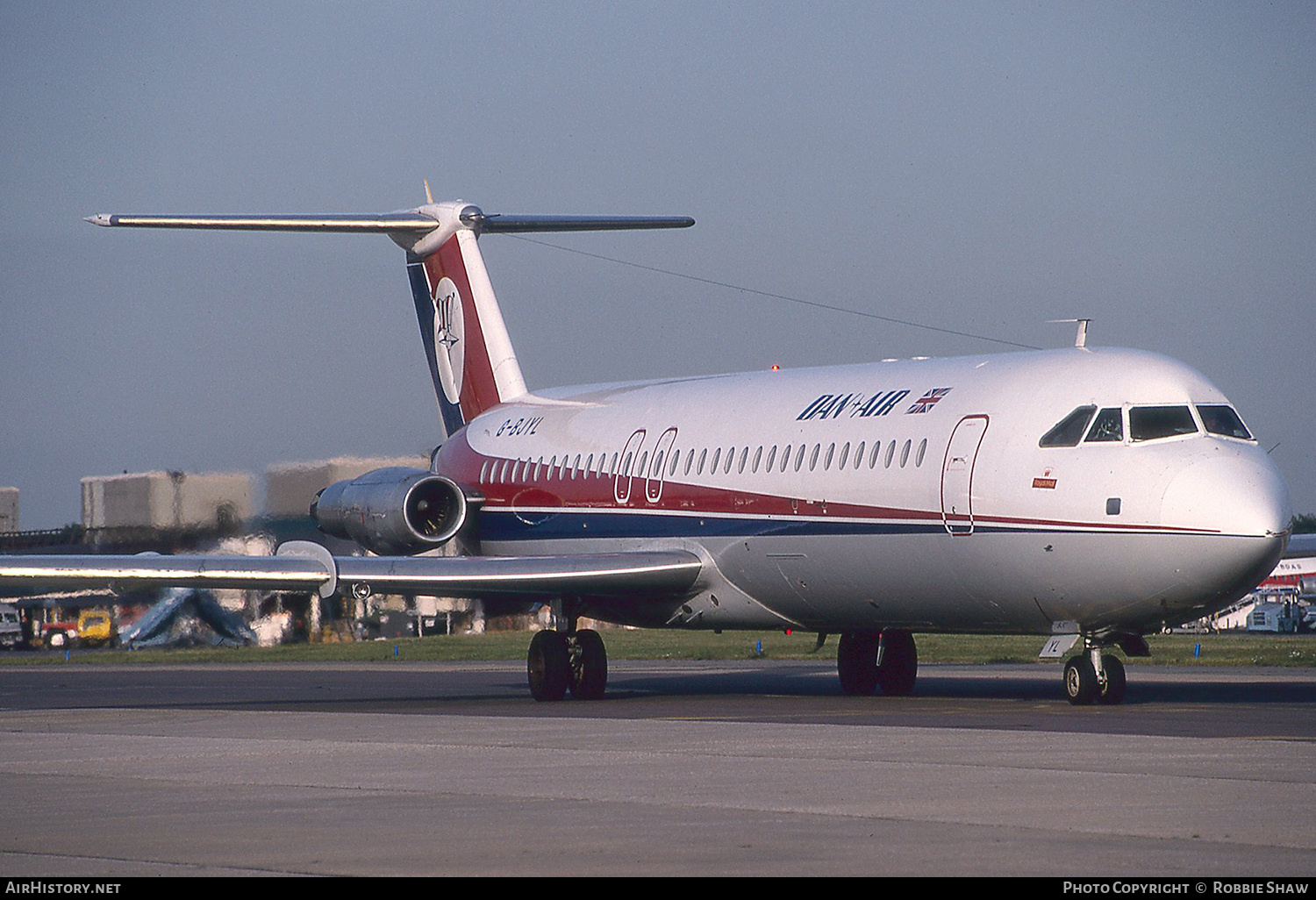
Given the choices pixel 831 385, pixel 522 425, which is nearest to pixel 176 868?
pixel 831 385

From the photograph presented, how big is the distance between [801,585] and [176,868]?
42.7 ft

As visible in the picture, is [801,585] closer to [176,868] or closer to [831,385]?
[831,385]

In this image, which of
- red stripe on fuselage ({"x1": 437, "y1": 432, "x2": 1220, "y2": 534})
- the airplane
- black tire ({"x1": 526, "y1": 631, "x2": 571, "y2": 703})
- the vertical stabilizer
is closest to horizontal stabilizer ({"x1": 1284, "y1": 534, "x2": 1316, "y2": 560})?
the airplane

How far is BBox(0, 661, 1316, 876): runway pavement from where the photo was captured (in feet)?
29.3

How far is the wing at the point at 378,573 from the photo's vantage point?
20625 millimetres

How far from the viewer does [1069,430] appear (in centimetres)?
1830

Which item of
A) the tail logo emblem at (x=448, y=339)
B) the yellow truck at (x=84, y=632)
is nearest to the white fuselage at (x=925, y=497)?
the tail logo emblem at (x=448, y=339)

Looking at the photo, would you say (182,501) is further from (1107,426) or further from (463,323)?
(1107,426)

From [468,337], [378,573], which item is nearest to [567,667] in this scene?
[378,573]

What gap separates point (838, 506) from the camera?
2047 centimetres

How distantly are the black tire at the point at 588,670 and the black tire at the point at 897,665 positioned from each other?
3.50 m

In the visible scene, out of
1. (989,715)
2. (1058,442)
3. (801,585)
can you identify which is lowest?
(989,715)
